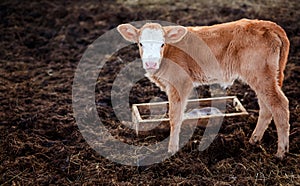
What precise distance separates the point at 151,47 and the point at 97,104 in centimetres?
185

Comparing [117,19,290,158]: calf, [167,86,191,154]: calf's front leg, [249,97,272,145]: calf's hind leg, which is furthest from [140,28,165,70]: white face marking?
[249,97,272,145]: calf's hind leg

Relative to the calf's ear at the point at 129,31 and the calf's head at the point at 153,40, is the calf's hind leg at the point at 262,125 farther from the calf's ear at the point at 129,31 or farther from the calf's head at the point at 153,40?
the calf's ear at the point at 129,31

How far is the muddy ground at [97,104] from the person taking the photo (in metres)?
5.02

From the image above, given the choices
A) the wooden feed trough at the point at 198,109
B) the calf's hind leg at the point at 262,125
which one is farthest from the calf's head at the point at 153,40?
the calf's hind leg at the point at 262,125

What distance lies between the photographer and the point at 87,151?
18.0 feet

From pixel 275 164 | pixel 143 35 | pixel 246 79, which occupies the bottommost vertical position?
pixel 275 164

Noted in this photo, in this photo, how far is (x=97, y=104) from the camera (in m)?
6.61

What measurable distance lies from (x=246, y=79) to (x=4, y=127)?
323 cm

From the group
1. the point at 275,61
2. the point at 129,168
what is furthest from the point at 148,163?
the point at 275,61

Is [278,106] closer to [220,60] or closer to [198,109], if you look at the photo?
[220,60]

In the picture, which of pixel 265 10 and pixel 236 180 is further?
pixel 265 10

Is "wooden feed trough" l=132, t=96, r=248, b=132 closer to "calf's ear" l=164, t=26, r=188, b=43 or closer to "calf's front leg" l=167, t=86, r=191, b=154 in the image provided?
"calf's front leg" l=167, t=86, r=191, b=154

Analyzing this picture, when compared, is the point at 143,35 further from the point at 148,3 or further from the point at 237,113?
the point at 148,3

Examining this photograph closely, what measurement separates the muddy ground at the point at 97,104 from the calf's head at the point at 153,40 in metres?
1.12
